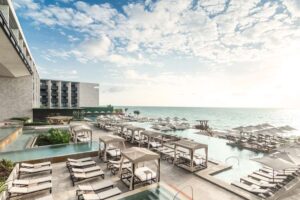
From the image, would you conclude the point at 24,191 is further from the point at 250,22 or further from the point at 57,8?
the point at 250,22

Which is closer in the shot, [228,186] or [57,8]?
[228,186]

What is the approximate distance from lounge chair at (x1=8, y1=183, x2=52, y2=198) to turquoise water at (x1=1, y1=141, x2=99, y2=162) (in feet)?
11.7

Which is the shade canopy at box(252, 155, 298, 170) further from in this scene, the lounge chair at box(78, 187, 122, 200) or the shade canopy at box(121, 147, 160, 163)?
the lounge chair at box(78, 187, 122, 200)

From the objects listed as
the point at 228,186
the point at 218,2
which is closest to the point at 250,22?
the point at 218,2

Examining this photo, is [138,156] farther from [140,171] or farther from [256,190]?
[256,190]

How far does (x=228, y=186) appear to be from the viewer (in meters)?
7.29

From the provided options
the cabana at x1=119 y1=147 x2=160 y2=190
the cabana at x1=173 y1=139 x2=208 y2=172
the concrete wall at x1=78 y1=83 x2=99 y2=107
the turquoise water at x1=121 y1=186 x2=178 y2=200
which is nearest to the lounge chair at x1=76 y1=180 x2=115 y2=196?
the cabana at x1=119 y1=147 x2=160 y2=190

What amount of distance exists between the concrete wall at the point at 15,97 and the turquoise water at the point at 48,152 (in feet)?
61.2

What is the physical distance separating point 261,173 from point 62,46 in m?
22.7

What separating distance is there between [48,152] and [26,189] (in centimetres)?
A: 501

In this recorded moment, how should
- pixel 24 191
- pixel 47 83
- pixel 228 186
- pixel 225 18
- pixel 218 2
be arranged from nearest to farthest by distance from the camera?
pixel 24 191, pixel 228 186, pixel 218 2, pixel 225 18, pixel 47 83

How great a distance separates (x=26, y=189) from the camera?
6.36 metres

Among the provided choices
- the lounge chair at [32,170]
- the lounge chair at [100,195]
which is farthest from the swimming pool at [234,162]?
the lounge chair at [32,170]

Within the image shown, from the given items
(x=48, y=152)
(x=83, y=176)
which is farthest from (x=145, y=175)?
(x=48, y=152)
